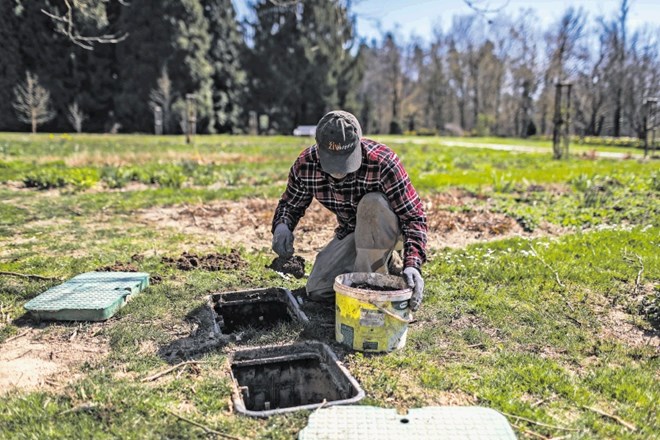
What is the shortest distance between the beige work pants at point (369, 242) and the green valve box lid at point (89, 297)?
1.41m

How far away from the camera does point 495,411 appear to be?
247 centimetres

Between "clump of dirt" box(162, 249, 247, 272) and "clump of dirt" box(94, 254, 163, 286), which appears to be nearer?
"clump of dirt" box(94, 254, 163, 286)

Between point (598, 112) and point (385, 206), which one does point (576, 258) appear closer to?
point (385, 206)

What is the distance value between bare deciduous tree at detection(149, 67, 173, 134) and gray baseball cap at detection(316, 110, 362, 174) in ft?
102

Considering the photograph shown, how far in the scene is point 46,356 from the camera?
307 centimetres

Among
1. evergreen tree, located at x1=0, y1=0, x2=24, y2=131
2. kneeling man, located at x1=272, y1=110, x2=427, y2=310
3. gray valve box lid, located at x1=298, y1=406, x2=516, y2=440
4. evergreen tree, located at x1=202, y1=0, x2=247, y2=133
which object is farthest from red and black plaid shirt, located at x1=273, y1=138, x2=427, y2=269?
evergreen tree, located at x1=0, y1=0, x2=24, y2=131

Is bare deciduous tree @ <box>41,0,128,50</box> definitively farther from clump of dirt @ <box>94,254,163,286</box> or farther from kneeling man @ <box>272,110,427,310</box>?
kneeling man @ <box>272,110,427,310</box>

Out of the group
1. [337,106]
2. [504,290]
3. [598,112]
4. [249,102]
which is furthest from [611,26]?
[504,290]

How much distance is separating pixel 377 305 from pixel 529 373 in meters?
0.88

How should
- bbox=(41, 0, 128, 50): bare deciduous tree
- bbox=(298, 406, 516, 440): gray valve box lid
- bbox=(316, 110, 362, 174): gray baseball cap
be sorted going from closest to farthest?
bbox=(298, 406, 516, 440): gray valve box lid < bbox=(316, 110, 362, 174): gray baseball cap < bbox=(41, 0, 128, 50): bare deciduous tree

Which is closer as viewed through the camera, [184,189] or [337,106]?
[184,189]

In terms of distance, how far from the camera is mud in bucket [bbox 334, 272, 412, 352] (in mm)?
2973

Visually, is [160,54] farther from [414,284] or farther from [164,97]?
[414,284]

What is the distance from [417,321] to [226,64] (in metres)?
36.6
